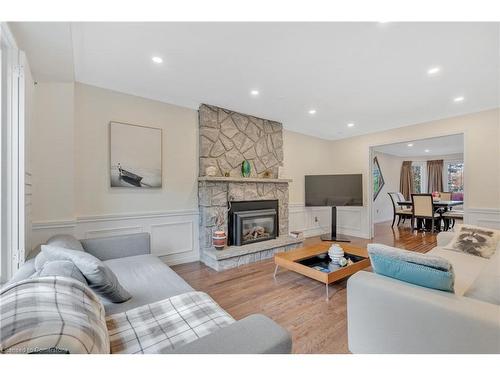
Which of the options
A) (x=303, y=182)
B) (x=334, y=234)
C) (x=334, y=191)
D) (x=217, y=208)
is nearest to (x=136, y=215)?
(x=217, y=208)

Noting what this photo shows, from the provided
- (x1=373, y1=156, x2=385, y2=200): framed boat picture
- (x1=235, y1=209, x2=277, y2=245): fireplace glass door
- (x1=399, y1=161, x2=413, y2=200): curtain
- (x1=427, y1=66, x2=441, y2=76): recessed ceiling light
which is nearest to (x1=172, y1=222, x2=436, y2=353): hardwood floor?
(x1=235, y1=209, x2=277, y2=245): fireplace glass door

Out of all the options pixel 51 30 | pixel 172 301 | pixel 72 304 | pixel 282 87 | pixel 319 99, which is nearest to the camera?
pixel 72 304

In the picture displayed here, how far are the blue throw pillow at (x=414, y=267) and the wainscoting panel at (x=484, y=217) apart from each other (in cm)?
343

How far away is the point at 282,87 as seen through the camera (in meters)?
2.82

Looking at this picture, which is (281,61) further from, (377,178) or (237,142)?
(377,178)

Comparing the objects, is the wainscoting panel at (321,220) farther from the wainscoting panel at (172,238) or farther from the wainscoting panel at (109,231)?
the wainscoting panel at (109,231)

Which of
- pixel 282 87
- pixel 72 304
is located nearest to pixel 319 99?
pixel 282 87

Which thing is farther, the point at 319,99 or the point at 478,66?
the point at 319,99

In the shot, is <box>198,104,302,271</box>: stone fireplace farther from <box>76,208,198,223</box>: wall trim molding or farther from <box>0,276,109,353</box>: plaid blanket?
<box>0,276,109,353</box>: plaid blanket

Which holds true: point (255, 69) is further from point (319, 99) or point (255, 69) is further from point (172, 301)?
point (172, 301)

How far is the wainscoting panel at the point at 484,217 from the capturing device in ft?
11.2

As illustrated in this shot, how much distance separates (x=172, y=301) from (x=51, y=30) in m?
2.16

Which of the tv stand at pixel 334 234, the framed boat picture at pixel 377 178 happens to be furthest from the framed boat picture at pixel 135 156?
the framed boat picture at pixel 377 178
